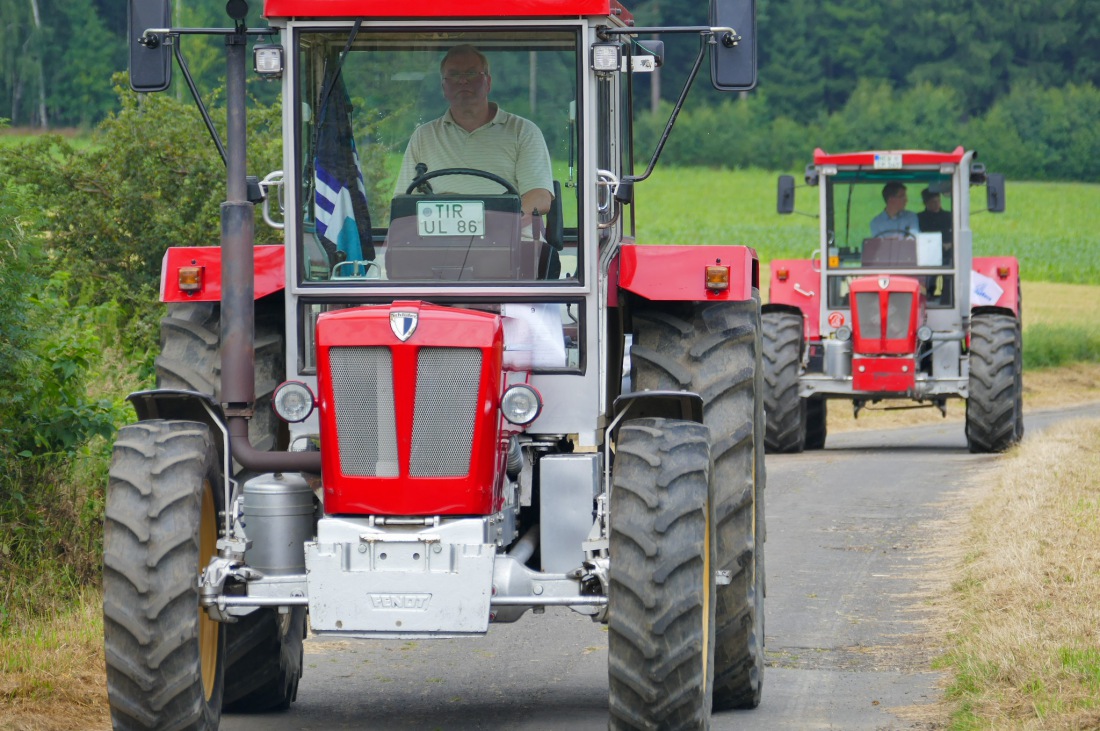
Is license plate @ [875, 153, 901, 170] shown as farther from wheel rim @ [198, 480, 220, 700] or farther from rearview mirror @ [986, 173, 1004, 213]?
wheel rim @ [198, 480, 220, 700]

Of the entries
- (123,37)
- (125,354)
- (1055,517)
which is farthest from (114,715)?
(123,37)

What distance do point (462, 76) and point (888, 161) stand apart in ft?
41.5

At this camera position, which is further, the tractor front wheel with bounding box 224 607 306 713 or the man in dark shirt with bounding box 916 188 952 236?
the man in dark shirt with bounding box 916 188 952 236

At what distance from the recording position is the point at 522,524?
21.1 ft

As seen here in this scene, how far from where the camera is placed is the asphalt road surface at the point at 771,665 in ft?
22.3

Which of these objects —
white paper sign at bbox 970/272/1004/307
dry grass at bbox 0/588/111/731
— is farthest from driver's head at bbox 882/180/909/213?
dry grass at bbox 0/588/111/731

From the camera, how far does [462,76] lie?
6406mm

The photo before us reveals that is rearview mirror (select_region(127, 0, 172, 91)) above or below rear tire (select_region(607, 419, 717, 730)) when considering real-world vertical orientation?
above

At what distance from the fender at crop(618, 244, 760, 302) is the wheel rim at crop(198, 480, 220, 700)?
5.99ft

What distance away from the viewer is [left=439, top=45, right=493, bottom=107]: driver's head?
6.38m

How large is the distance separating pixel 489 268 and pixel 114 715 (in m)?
1.93

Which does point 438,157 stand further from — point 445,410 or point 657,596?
point 657,596

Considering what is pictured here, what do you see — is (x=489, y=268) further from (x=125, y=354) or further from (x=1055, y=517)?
(x=125, y=354)

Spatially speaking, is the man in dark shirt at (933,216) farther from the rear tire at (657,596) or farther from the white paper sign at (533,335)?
the rear tire at (657,596)
